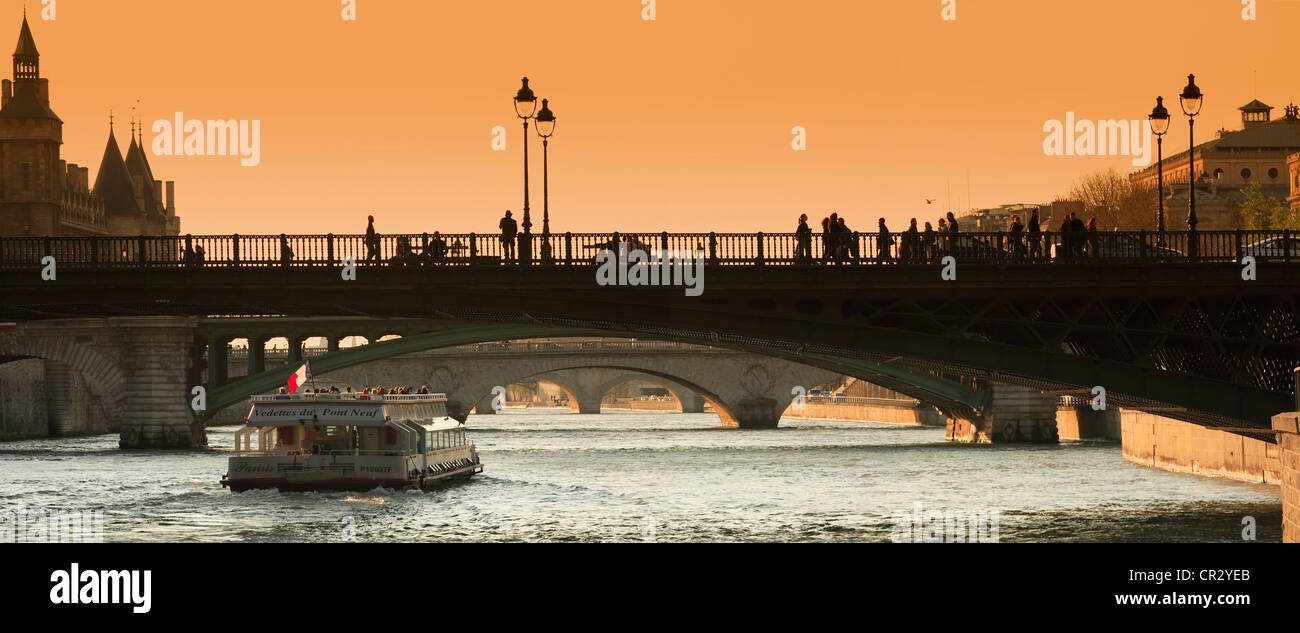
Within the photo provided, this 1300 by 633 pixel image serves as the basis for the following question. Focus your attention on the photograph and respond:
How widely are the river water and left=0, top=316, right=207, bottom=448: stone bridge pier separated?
20.8 feet

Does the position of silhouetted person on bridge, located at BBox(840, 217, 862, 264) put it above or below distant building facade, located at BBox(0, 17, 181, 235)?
below

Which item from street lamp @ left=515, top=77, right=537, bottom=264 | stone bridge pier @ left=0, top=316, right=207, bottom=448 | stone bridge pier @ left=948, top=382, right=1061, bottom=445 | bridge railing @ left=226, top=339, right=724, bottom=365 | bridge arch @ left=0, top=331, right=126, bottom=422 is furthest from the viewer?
bridge railing @ left=226, top=339, right=724, bottom=365

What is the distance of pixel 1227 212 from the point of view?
136 meters

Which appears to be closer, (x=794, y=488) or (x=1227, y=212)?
(x=794, y=488)

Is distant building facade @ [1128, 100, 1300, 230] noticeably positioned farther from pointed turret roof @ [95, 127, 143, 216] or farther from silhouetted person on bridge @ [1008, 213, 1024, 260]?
silhouetted person on bridge @ [1008, 213, 1024, 260]

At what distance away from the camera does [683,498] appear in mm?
62594

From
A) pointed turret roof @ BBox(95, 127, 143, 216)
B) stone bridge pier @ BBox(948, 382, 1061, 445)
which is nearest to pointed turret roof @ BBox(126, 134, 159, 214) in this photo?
pointed turret roof @ BBox(95, 127, 143, 216)

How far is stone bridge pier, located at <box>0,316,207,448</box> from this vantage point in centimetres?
10306

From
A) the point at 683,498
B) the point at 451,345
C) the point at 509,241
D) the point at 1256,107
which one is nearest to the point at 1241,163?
the point at 1256,107

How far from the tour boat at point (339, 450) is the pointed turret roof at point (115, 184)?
300 feet

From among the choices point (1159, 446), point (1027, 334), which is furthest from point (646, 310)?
point (1159, 446)

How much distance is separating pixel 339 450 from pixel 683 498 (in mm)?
11786
